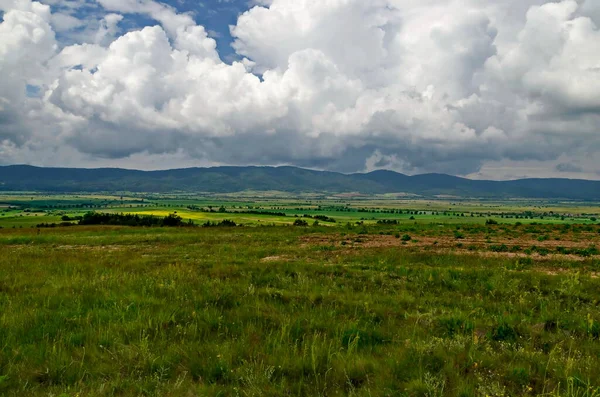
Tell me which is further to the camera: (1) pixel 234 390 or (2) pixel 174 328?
(2) pixel 174 328

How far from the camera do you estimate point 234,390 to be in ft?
17.6

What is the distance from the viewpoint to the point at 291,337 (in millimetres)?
7359

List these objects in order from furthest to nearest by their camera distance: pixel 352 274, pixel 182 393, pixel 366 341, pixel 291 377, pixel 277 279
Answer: pixel 352 274 → pixel 277 279 → pixel 366 341 → pixel 291 377 → pixel 182 393

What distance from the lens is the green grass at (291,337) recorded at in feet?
18.2

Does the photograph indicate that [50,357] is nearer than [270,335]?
Yes

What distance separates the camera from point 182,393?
5.27m

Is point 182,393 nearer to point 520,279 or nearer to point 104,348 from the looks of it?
point 104,348

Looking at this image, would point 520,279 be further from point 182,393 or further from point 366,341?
point 182,393

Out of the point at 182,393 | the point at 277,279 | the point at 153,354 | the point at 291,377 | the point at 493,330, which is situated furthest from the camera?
the point at 277,279

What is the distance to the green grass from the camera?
18.2 ft

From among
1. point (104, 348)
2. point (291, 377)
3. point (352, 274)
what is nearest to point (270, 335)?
point (291, 377)

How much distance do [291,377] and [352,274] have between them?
9.36 metres

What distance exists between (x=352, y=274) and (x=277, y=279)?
344cm

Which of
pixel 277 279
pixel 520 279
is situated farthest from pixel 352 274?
pixel 520 279
